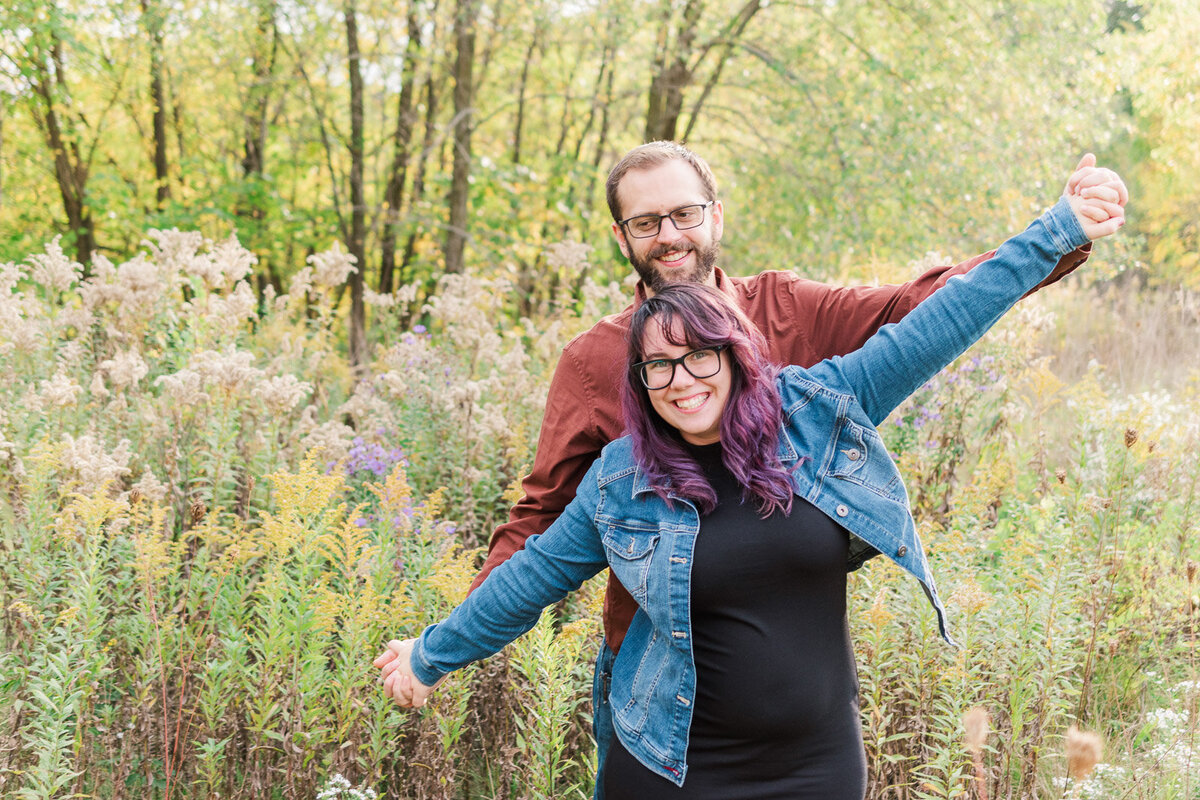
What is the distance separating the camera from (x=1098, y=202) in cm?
216

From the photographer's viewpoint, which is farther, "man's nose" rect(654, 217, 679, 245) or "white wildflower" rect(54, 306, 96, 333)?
"white wildflower" rect(54, 306, 96, 333)

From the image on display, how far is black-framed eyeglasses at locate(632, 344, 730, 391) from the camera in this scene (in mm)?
2205

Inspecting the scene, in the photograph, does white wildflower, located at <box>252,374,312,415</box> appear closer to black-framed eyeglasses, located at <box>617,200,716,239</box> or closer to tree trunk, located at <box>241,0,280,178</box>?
black-framed eyeglasses, located at <box>617,200,716,239</box>

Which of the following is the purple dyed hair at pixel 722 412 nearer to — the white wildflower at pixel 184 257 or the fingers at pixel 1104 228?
the fingers at pixel 1104 228

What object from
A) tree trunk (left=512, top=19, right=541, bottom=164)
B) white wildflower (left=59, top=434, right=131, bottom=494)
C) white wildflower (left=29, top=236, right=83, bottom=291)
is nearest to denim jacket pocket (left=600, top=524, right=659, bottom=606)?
white wildflower (left=59, top=434, right=131, bottom=494)

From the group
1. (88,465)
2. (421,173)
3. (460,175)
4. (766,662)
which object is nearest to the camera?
(766,662)

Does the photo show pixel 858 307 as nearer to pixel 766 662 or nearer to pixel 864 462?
pixel 864 462

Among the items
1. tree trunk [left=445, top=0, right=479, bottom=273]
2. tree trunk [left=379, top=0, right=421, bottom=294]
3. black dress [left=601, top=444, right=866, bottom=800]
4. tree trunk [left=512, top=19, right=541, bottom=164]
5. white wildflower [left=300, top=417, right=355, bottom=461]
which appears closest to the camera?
black dress [left=601, top=444, right=866, bottom=800]

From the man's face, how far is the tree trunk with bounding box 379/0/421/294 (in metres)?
8.60

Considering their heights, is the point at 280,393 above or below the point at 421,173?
above

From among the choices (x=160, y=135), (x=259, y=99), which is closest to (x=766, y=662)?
(x=259, y=99)

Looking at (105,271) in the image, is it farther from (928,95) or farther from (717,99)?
(717,99)

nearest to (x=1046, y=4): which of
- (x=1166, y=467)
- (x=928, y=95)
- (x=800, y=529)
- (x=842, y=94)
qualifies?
(x=928, y=95)

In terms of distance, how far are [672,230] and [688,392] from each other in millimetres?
692
